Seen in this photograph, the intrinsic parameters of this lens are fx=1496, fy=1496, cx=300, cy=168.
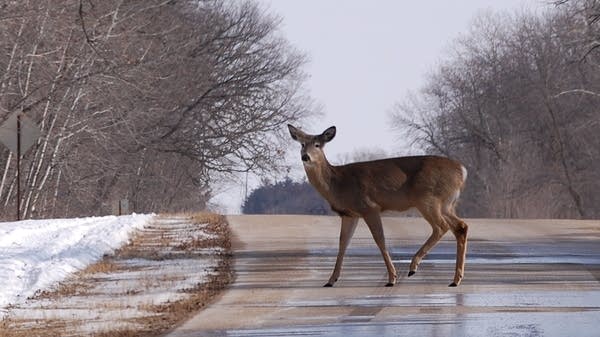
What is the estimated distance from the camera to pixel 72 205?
172 ft

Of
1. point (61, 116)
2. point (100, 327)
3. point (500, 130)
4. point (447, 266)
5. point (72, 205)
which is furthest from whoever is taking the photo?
point (500, 130)

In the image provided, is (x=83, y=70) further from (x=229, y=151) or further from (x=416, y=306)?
(x=416, y=306)

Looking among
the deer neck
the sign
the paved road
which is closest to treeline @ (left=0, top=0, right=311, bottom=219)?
the sign

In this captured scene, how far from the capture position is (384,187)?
1850 cm

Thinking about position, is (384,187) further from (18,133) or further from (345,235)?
(18,133)

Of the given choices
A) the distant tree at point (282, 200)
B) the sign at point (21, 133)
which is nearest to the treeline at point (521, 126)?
the distant tree at point (282, 200)

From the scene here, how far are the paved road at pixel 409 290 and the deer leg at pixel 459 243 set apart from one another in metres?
0.22

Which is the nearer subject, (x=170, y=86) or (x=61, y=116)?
(x=61, y=116)

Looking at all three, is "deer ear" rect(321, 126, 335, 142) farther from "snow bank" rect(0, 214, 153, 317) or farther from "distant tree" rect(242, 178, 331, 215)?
"distant tree" rect(242, 178, 331, 215)

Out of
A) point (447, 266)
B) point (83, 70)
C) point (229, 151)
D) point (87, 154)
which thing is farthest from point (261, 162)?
point (447, 266)

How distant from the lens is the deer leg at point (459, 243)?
1783 cm

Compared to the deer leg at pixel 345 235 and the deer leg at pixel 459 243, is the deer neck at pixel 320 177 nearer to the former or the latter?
the deer leg at pixel 345 235

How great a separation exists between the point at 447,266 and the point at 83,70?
80.1ft

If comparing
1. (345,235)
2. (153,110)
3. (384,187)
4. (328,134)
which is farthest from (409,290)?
(153,110)
